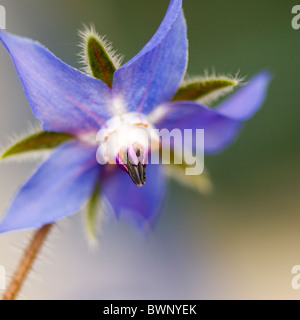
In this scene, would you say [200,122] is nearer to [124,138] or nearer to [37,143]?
[124,138]

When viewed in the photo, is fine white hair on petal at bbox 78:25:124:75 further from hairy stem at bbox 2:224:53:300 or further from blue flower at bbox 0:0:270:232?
hairy stem at bbox 2:224:53:300

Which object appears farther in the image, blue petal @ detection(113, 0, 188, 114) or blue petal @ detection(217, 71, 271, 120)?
blue petal @ detection(217, 71, 271, 120)

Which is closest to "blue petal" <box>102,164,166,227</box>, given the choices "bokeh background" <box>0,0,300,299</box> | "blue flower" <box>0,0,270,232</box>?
"blue flower" <box>0,0,270,232</box>

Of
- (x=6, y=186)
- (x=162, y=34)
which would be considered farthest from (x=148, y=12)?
(x=162, y=34)

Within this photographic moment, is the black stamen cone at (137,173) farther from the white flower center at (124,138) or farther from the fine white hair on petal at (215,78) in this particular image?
the fine white hair on petal at (215,78)
